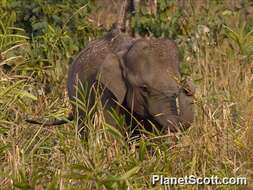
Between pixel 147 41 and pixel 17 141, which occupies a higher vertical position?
pixel 147 41

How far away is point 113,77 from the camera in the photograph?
738 cm

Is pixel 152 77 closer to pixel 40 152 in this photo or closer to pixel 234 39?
Answer: pixel 40 152

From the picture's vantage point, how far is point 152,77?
7223mm

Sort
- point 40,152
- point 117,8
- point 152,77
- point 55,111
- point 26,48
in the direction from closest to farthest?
1. point 40,152
2. point 152,77
3. point 55,111
4. point 26,48
5. point 117,8

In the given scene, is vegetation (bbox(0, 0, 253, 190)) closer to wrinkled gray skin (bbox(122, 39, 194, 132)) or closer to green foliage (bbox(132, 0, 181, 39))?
green foliage (bbox(132, 0, 181, 39))

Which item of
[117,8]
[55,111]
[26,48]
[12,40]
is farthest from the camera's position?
[117,8]

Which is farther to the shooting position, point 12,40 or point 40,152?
point 12,40

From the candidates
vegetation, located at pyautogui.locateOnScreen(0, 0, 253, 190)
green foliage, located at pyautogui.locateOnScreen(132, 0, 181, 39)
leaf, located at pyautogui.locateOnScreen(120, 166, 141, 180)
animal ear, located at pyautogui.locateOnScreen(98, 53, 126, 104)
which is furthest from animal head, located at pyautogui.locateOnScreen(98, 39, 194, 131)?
green foliage, located at pyautogui.locateOnScreen(132, 0, 181, 39)

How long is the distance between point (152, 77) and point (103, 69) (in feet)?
1.30

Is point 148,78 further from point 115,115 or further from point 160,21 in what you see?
point 160,21

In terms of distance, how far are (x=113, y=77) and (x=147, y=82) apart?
29cm

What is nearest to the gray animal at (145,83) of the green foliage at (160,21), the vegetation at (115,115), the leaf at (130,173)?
the vegetation at (115,115)

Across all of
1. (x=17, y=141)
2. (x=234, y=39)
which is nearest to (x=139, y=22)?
(x=234, y=39)

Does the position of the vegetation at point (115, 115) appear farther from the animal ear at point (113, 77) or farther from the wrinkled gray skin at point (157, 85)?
the animal ear at point (113, 77)
